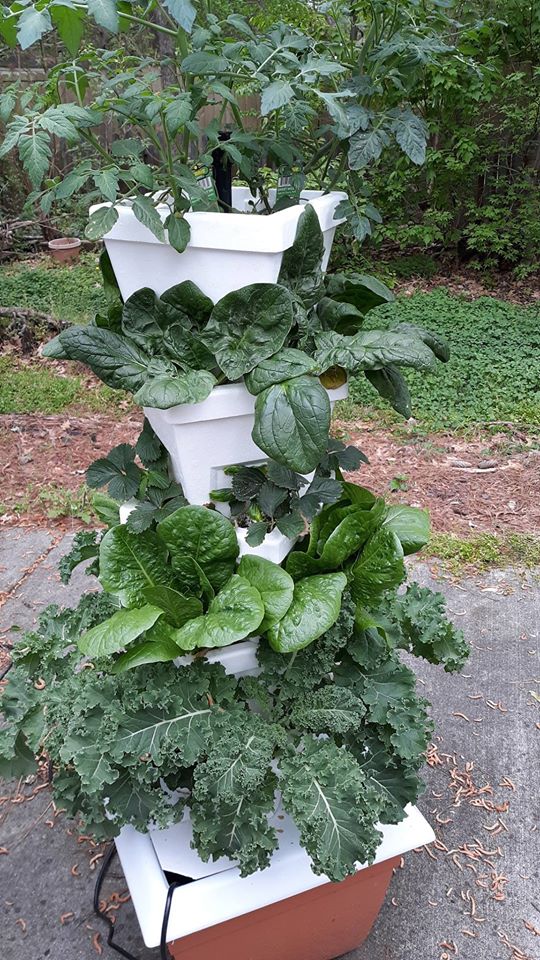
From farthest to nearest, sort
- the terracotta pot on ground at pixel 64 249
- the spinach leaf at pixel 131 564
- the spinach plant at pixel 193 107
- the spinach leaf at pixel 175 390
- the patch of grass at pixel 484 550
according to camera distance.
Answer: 1. the terracotta pot on ground at pixel 64 249
2. the patch of grass at pixel 484 550
3. the spinach leaf at pixel 131 564
4. the spinach leaf at pixel 175 390
5. the spinach plant at pixel 193 107

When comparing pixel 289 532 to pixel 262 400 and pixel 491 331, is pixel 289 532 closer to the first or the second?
pixel 262 400

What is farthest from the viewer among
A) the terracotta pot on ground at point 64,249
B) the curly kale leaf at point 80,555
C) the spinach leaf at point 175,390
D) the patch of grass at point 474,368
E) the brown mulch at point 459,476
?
the terracotta pot on ground at point 64,249

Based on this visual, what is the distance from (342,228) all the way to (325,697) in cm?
109

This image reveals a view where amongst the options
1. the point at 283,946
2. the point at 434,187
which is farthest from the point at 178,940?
the point at 434,187

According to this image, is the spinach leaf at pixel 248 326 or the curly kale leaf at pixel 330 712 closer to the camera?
the spinach leaf at pixel 248 326

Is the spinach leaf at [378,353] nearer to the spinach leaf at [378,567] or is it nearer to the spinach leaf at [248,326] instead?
the spinach leaf at [248,326]

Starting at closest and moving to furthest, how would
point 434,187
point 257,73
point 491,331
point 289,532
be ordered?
point 257,73, point 289,532, point 491,331, point 434,187

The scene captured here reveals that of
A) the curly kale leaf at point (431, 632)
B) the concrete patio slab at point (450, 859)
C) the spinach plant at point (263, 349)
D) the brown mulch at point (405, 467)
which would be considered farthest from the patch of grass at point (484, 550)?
the spinach plant at point (263, 349)

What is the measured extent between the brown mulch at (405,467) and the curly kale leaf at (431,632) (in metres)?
1.72

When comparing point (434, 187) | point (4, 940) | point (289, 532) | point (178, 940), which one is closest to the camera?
point (178, 940)

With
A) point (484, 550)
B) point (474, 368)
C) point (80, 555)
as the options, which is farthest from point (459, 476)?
point (80, 555)

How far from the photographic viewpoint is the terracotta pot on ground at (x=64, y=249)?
7770 mm

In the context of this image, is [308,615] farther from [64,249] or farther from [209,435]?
[64,249]

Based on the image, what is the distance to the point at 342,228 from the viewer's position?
1.67m
